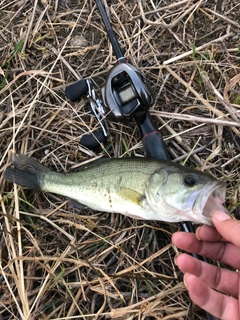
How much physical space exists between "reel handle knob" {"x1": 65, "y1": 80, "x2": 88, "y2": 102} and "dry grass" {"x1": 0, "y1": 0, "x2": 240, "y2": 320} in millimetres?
129

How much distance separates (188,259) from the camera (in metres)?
2.57

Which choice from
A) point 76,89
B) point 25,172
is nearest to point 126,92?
point 76,89

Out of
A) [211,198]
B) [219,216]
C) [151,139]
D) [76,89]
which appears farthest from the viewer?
[76,89]

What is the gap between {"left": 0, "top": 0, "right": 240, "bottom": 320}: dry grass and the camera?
3.26 meters

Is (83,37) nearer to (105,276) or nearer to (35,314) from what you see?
(105,276)

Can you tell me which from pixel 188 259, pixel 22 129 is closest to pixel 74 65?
Answer: pixel 22 129

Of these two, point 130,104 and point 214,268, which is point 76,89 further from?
point 214,268

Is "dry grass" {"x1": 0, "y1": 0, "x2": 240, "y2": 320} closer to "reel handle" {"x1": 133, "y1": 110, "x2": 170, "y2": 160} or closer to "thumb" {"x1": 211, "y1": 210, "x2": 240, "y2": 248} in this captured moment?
"reel handle" {"x1": 133, "y1": 110, "x2": 170, "y2": 160}

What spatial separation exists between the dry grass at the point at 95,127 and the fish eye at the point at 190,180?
2.18ft

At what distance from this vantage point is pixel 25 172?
3.43 m

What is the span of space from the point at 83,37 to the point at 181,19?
1.07 metres

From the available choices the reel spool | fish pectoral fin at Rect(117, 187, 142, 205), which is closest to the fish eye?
fish pectoral fin at Rect(117, 187, 142, 205)

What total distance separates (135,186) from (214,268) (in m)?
0.87

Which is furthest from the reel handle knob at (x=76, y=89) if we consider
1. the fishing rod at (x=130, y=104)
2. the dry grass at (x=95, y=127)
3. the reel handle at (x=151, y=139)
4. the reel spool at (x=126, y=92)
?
the reel handle at (x=151, y=139)
